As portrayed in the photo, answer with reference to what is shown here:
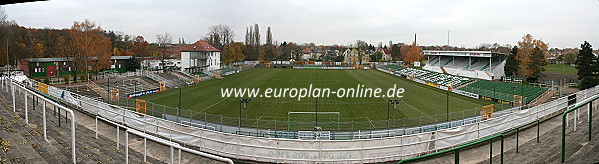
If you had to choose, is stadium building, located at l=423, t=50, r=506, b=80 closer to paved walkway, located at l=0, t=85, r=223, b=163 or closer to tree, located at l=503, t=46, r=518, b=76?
tree, located at l=503, t=46, r=518, b=76

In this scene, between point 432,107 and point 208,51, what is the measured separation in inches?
1796

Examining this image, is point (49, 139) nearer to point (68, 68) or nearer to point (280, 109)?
point (280, 109)

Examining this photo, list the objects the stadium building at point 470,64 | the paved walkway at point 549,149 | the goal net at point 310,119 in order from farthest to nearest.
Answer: the stadium building at point 470,64 < the goal net at point 310,119 < the paved walkway at point 549,149

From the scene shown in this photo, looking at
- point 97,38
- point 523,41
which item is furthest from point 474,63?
point 97,38

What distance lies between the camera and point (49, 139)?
7.99m

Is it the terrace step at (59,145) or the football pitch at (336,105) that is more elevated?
Answer: the terrace step at (59,145)

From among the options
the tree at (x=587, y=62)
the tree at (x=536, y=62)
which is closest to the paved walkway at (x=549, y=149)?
the tree at (x=587, y=62)

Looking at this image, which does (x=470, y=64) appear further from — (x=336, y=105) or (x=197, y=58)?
(x=197, y=58)

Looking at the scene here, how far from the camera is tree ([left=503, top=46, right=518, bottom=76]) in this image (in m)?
50.2

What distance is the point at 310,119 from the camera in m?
23.3

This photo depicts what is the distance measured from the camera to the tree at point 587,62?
121 feet

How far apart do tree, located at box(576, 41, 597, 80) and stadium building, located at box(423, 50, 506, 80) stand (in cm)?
1072

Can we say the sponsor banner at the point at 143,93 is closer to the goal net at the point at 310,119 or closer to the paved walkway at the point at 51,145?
the goal net at the point at 310,119

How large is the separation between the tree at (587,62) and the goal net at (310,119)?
3302 cm
